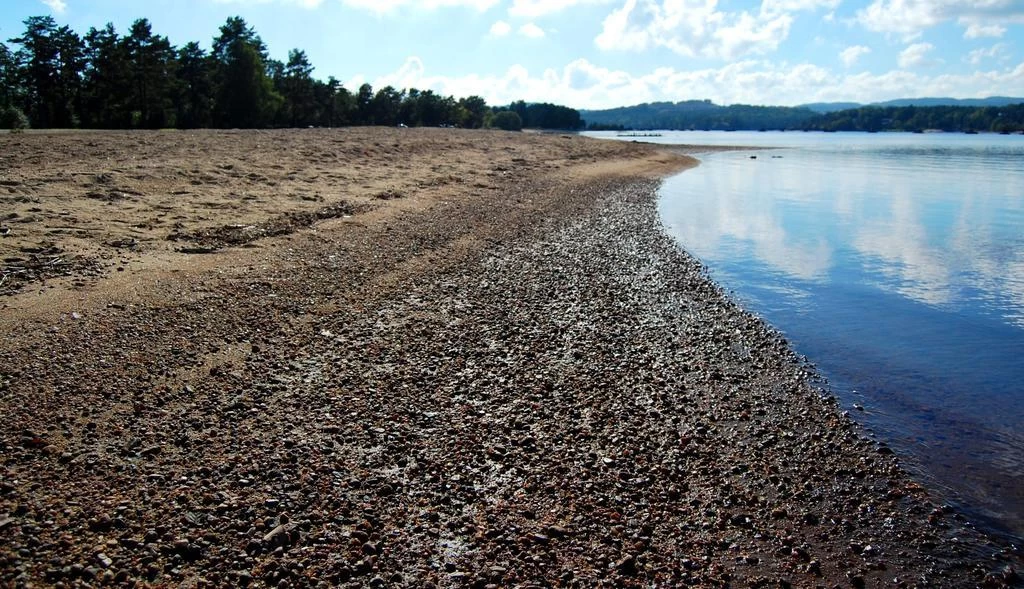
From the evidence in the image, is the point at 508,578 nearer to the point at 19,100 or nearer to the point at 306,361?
the point at 306,361

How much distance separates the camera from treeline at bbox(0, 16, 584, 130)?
48.4 metres

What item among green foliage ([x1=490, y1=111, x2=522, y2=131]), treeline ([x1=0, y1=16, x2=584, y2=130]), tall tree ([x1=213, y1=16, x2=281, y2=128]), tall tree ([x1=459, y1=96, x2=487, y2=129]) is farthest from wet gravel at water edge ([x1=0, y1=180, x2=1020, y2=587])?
green foliage ([x1=490, y1=111, x2=522, y2=131])

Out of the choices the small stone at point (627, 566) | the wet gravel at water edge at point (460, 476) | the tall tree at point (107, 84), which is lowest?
the small stone at point (627, 566)

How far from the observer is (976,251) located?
21.3 m

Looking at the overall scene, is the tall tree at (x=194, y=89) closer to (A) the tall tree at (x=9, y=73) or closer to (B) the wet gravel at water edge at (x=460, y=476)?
(A) the tall tree at (x=9, y=73)

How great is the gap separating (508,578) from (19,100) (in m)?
58.3

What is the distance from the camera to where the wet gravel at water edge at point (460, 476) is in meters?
5.02

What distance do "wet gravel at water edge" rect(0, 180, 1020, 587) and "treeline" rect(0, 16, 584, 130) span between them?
116ft

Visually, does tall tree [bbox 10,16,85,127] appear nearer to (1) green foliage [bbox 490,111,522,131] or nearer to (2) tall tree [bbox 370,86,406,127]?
(2) tall tree [bbox 370,86,406,127]

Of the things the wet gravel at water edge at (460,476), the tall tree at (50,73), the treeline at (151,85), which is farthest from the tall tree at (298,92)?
the wet gravel at water edge at (460,476)

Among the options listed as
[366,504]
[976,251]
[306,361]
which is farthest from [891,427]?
[976,251]

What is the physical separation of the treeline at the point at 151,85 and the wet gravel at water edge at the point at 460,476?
3540 centimetres

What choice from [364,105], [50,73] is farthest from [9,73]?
[364,105]

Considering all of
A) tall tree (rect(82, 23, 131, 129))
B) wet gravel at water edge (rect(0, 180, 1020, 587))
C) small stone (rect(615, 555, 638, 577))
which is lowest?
small stone (rect(615, 555, 638, 577))
